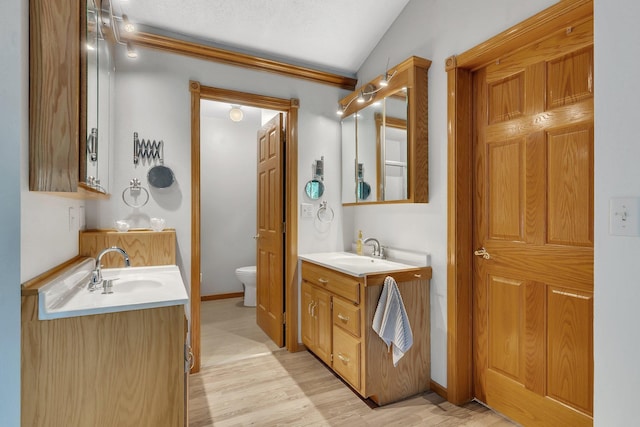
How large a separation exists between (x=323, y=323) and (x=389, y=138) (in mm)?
1499

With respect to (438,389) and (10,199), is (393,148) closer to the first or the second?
(438,389)

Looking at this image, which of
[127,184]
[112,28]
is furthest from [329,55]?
[127,184]

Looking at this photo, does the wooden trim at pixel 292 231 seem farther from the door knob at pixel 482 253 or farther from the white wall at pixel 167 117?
the door knob at pixel 482 253

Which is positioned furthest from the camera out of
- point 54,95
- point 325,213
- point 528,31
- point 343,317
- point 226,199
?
point 226,199

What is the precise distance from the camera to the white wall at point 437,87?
1990mm

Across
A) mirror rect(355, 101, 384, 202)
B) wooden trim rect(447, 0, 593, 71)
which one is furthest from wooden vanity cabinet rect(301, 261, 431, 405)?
wooden trim rect(447, 0, 593, 71)

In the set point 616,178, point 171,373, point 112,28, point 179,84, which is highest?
point 112,28

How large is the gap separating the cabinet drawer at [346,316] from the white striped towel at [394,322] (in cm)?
12

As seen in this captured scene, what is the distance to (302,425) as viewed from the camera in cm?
192

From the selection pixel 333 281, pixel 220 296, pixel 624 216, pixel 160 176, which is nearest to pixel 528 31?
pixel 624 216

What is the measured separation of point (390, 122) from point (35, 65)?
204 cm

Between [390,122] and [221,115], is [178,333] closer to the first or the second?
[390,122]

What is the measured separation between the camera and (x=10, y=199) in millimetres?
1142

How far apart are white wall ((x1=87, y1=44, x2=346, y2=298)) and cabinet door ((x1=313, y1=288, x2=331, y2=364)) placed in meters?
0.54
